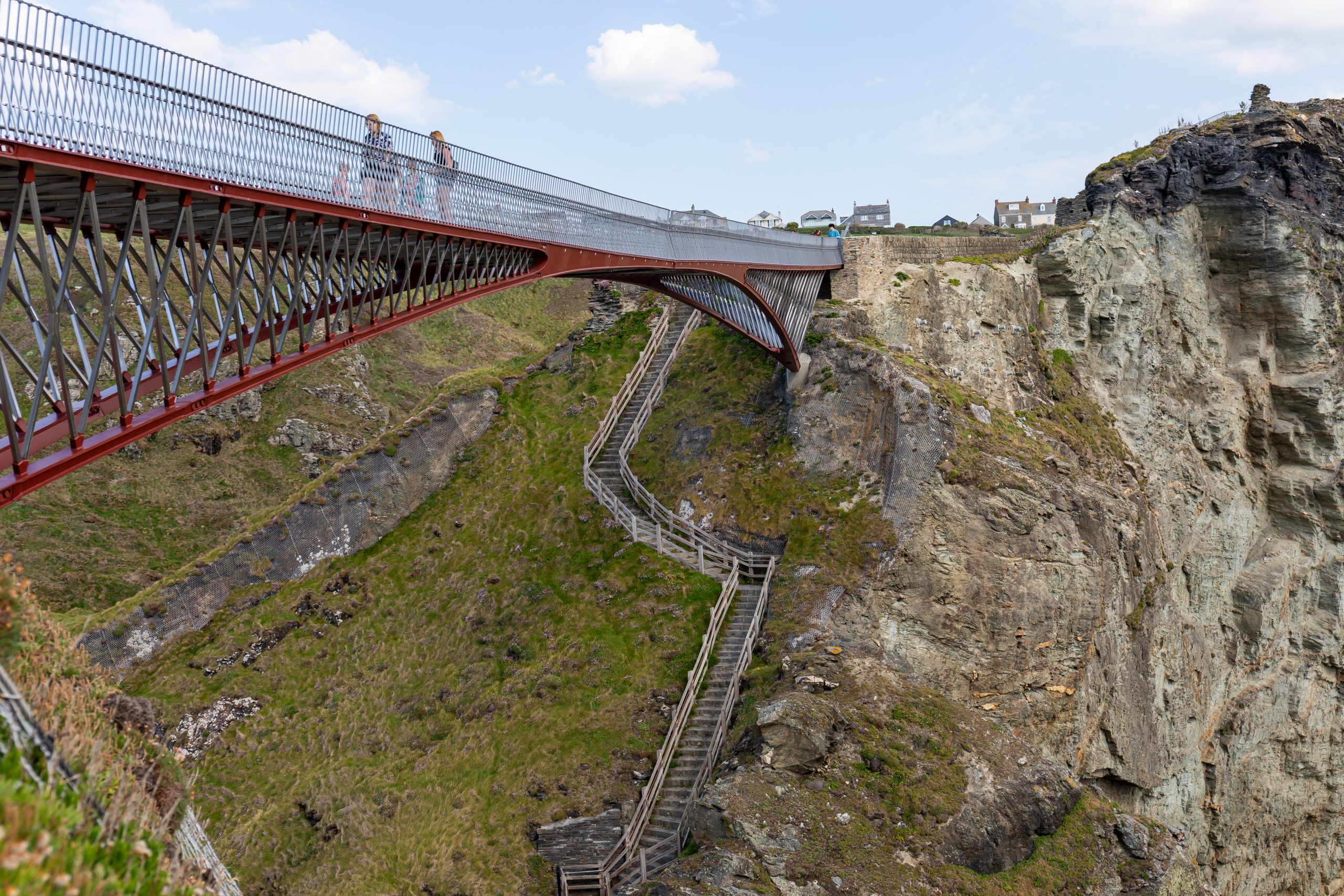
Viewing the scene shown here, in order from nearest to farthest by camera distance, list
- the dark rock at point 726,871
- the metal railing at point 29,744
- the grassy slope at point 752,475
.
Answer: the metal railing at point 29,744
the dark rock at point 726,871
the grassy slope at point 752,475

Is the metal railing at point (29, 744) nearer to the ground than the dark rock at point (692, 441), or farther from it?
farther from it

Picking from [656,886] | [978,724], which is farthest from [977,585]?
[656,886]

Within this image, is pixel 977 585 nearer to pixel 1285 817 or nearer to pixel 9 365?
pixel 1285 817

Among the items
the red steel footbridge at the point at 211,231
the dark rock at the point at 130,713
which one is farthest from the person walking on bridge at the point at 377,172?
the dark rock at the point at 130,713

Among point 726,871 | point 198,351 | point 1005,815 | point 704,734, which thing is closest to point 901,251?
point 704,734

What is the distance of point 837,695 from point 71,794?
16.3 m

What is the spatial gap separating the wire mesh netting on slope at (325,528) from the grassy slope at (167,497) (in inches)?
89.1

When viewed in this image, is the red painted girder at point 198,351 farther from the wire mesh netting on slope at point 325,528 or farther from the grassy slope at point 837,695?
the wire mesh netting on slope at point 325,528

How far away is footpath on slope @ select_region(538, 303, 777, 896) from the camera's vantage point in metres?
19.6

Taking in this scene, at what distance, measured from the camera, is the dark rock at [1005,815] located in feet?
58.7

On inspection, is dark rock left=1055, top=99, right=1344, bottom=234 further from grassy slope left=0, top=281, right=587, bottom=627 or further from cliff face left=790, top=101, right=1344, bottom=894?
grassy slope left=0, top=281, right=587, bottom=627

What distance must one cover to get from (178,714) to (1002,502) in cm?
2296

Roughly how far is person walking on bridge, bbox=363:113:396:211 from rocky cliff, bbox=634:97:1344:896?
13683 mm

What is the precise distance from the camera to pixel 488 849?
20.2 metres
